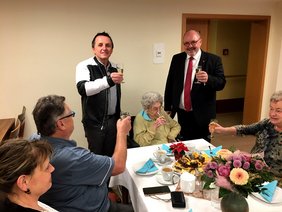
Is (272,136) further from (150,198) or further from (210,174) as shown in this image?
(150,198)

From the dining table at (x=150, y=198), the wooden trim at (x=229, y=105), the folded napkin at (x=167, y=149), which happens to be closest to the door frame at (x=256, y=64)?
the wooden trim at (x=229, y=105)

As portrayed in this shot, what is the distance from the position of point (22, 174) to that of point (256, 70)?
177 inches

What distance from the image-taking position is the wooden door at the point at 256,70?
14.7 feet

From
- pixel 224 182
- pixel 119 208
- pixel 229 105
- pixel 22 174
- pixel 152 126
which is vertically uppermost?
pixel 22 174

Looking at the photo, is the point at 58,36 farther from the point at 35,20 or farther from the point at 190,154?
the point at 190,154

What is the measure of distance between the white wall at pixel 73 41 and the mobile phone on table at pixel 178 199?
221 centimetres

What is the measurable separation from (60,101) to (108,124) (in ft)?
3.83

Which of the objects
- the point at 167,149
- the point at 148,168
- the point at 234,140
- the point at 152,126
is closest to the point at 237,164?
the point at 148,168

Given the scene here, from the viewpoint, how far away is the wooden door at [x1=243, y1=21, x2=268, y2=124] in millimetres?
4473

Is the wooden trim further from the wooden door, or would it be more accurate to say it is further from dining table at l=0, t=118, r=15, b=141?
dining table at l=0, t=118, r=15, b=141

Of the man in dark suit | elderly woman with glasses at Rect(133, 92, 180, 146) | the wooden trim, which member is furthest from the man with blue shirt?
the wooden trim

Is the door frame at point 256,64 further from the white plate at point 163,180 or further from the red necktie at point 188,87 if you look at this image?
the white plate at point 163,180

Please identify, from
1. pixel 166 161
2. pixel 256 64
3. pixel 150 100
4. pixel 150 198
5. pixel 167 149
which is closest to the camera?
pixel 150 198

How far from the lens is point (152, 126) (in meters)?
2.60
